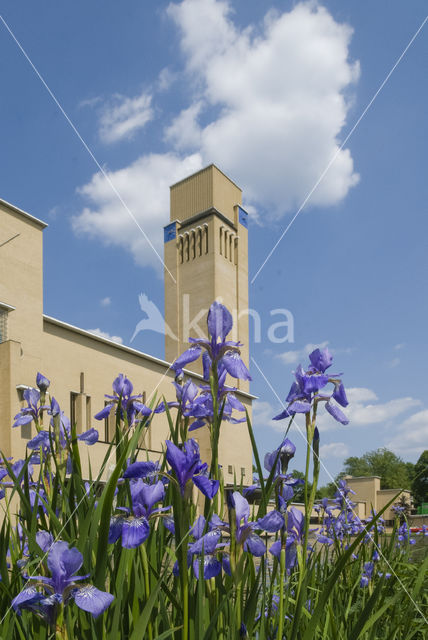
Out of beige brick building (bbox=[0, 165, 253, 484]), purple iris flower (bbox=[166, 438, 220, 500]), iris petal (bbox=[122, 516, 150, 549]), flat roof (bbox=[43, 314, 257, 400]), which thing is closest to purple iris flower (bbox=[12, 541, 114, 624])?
iris petal (bbox=[122, 516, 150, 549])

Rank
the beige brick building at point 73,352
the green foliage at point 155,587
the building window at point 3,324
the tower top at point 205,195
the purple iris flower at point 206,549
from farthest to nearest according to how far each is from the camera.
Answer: the tower top at point 205,195, the building window at point 3,324, the beige brick building at point 73,352, the purple iris flower at point 206,549, the green foliage at point 155,587

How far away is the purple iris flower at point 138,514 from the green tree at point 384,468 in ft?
190

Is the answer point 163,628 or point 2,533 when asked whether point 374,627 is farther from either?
point 2,533

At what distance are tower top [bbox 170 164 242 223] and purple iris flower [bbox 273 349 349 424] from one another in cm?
4624

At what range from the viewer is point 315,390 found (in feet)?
6.95

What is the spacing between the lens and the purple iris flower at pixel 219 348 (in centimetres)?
190

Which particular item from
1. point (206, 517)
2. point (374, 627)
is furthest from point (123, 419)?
point (374, 627)

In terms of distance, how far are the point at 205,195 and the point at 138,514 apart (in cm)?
4913

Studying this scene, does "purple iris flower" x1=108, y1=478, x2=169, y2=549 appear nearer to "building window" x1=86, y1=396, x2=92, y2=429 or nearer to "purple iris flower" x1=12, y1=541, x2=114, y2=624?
"purple iris flower" x1=12, y1=541, x2=114, y2=624

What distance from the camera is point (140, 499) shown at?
161 centimetres

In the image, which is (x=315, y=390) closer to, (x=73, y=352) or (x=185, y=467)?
(x=185, y=467)

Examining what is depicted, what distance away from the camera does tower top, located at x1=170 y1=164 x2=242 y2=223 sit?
4884 centimetres

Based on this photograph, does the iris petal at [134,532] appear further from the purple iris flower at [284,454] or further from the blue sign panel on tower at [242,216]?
the blue sign panel on tower at [242,216]

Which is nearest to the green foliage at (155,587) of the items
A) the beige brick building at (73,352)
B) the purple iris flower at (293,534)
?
the purple iris flower at (293,534)
